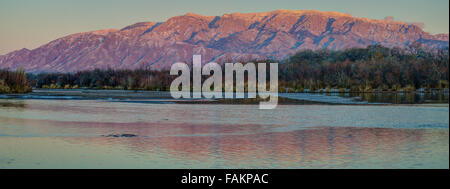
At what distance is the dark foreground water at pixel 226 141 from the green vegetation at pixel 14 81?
23116mm

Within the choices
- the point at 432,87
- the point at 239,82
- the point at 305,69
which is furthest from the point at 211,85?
the point at 432,87

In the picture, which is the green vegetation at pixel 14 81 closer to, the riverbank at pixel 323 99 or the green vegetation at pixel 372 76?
the riverbank at pixel 323 99

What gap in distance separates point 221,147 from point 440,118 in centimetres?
977

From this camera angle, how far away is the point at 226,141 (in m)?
12.5

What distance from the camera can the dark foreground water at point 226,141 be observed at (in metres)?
9.88

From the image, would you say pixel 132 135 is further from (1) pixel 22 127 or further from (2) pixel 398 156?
(2) pixel 398 156

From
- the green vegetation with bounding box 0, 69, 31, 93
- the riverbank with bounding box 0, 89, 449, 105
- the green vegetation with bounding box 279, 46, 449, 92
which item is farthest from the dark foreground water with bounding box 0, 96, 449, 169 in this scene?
the green vegetation with bounding box 279, 46, 449, 92

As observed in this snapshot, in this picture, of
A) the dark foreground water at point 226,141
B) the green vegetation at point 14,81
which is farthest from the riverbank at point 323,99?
the dark foreground water at point 226,141

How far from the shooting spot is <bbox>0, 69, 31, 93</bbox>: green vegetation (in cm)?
4083

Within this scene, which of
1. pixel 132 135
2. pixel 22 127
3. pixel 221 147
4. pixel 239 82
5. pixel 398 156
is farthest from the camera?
pixel 239 82

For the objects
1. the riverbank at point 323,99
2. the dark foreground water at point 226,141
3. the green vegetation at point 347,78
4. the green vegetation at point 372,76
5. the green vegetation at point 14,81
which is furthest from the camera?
the green vegetation at point 347,78

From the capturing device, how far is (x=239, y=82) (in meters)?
47.0

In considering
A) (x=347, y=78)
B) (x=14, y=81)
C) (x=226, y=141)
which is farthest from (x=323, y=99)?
(x=14, y=81)

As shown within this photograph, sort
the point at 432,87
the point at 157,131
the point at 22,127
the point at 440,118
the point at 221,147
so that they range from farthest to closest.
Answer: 1. the point at 432,87
2. the point at 440,118
3. the point at 22,127
4. the point at 157,131
5. the point at 221,147
